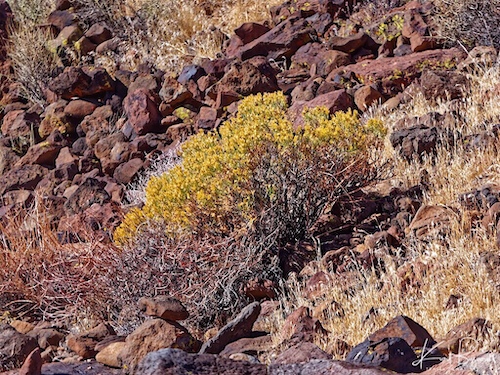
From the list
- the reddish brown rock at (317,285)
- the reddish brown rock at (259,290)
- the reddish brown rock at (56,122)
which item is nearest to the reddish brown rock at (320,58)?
the reddish brown rock at (56,122)

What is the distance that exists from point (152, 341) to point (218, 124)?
427cm

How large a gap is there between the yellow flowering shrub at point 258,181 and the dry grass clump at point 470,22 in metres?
2.54

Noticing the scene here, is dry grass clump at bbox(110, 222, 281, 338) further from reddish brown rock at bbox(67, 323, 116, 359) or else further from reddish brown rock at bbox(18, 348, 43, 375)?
reddish brown rock at bbox(18, 348, 43, 375)

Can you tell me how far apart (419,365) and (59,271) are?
3.26 metres

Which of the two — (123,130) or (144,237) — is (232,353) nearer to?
(144,237)

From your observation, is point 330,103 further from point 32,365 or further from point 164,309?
point 32,365

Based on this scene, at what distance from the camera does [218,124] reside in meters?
8.19

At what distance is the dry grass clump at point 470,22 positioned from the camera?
7.84 meters

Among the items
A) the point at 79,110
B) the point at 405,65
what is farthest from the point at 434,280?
the point at 79,110

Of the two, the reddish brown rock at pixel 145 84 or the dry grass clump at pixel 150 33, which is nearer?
the reddish brown rock at pixel 145 84

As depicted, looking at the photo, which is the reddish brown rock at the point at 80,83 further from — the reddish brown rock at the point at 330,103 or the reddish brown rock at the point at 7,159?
the reddish brown rock at the point at 330,103

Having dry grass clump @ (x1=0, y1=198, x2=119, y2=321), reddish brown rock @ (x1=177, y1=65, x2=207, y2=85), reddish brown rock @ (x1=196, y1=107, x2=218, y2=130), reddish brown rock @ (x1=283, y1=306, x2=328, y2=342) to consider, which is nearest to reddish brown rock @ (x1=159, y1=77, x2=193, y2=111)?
reddish brown rock @ (x1=177, y1=65, x2=207, y2=85)

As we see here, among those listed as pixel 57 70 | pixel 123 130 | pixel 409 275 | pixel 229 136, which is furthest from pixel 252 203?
pixel 57 70

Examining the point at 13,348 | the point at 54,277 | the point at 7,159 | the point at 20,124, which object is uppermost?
the point at 13,348
